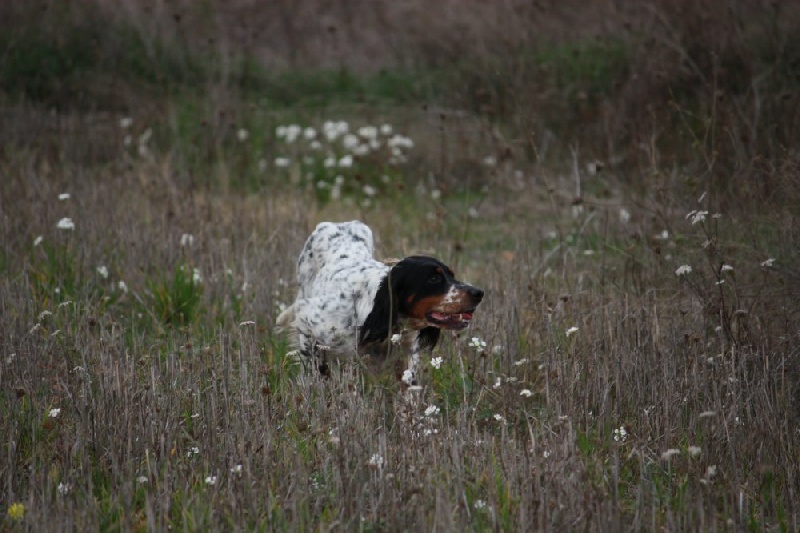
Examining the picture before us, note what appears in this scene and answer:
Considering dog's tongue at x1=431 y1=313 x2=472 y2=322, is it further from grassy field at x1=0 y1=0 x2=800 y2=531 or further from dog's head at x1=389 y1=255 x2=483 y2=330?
grassy field at x1=0 y1=0 x2=800 y2=531

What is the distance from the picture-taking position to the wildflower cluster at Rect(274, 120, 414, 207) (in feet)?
31.0

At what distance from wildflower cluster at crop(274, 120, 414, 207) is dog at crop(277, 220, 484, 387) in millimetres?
3863

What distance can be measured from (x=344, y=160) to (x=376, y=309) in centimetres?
464

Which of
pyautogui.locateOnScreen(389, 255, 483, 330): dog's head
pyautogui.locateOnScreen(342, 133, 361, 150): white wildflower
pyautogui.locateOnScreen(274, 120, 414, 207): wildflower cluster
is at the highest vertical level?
pyautogui.locateOnScreen(389, 255, 483, 330): dog's head

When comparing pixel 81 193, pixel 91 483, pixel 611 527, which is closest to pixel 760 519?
pixel 611 527

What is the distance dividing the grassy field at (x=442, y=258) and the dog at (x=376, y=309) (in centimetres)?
18

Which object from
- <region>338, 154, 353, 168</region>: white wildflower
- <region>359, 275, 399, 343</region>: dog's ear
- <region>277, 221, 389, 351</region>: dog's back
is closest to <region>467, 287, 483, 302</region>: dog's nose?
<region>359, 275, 399, 343</region>: dog's ear

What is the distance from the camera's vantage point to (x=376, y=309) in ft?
15.3

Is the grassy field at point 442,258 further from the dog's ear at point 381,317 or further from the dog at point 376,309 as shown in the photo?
the dog's ear at point 381,317

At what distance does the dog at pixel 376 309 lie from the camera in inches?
180

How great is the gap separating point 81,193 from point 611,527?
5.63 m

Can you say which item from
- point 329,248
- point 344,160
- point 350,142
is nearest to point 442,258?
point 329,248

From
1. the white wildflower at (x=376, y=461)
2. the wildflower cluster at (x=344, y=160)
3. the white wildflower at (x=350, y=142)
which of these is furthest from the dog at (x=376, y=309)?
the white wildflower at (x=350, y=142)

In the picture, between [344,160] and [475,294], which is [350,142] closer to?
[344,160]
